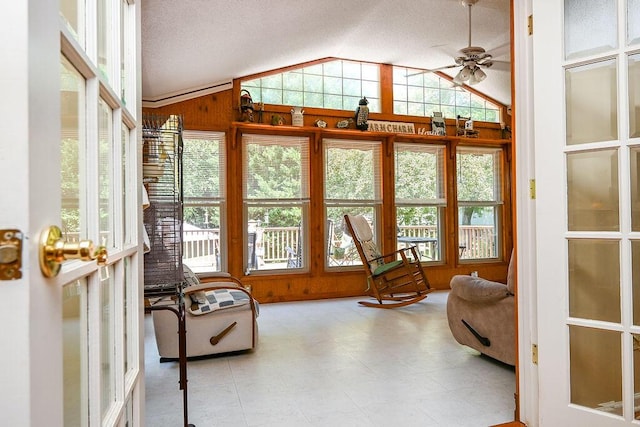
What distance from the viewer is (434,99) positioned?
6480mm

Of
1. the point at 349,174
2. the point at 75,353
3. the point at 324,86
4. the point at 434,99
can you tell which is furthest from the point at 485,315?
the point at 434,99

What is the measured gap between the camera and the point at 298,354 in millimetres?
3346

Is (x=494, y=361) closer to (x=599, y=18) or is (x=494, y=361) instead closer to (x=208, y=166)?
(x=599, y=18)

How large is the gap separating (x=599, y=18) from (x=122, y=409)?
2.15 meters

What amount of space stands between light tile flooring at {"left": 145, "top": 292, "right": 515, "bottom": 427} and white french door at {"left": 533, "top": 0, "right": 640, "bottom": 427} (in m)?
0.67

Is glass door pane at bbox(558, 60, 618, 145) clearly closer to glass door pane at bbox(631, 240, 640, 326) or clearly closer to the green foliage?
glass door pane at bbox(631, 240, 640, 326)

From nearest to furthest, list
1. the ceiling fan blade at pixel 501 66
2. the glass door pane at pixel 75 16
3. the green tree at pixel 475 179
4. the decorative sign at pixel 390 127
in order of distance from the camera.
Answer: the glass door pane at pixel 75 16 → the ceiling fan blade at pixel 501 66 → the decorative sign at pixel 390 127 → the green tree at pixel 475 179

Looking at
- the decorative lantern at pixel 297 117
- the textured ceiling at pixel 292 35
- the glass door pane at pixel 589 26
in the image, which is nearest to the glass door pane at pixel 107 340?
the glass door pane at pixel 589 26

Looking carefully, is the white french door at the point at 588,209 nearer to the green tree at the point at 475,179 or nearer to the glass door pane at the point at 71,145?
the glass door pane at the point at 71,145

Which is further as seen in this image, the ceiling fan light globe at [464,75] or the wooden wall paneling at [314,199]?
the wooden wall paneling at [314,199]

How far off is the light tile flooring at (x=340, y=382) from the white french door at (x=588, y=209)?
67cm

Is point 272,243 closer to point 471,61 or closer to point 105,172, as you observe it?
point 471,61

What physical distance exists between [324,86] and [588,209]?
4.66 metres

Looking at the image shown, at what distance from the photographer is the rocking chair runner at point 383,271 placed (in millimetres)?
5102
